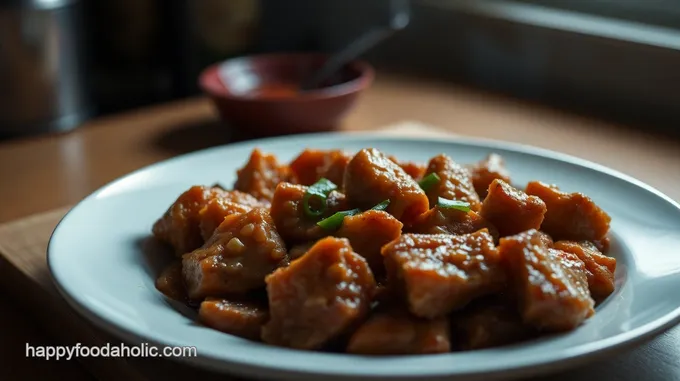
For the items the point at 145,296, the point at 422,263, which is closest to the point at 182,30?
the point at 145,296

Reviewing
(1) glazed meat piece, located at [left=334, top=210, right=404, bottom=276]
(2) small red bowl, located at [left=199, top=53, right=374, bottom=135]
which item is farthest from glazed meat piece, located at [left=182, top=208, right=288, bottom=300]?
(2) small red bowl, located at [left=199, top=53, right=374, bottom=135]

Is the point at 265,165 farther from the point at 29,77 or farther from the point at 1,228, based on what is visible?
the point at 29,77

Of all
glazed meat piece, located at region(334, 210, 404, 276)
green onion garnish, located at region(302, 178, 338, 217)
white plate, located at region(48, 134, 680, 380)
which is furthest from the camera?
green onion garnish, located at region(302, 178, 338, 217)

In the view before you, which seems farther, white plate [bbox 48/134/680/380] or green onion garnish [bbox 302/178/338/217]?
green onion garnish [bbox 302/178/338/217]

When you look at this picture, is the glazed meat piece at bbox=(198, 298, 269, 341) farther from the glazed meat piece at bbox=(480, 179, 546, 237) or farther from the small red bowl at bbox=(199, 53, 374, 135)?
the small red bowl at bbox=(199, 53, 374, 135)

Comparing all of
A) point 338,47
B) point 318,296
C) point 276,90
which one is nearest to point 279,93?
point 276,90

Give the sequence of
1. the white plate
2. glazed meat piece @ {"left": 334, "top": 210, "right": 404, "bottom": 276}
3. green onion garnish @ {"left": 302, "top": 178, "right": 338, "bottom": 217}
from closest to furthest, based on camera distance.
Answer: the white plate → glazed meat piece @ {"left": 334, "top": 210, "right": 404, "bottom": 276} → green onion garnish @ {"left": 302, "top": 178, "right": 338, "bottom": 217}

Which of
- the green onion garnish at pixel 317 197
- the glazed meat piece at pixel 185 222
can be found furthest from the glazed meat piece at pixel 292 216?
the glazed meat piece at pixel 185 222
